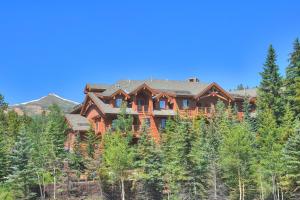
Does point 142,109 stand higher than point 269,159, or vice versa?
point 142,109

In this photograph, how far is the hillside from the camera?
102625 mm

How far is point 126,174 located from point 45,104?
6447cm

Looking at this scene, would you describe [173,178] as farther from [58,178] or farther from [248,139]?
[58,178]

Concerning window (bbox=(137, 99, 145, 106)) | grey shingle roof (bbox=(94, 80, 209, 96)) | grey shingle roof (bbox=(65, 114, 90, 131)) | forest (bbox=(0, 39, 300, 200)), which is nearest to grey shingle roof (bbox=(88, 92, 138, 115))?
grey shingle roof (bbox=(94, 80, 209, 96))

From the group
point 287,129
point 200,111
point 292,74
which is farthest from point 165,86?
point 287,129

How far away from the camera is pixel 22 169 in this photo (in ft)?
142

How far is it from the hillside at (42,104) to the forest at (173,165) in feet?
165

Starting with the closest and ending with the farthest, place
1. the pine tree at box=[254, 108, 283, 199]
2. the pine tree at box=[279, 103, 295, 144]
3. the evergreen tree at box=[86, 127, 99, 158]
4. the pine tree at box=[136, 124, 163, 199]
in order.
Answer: the pine tree at box=[254, 108, 283, 199] → the pine tree at box=[279, 103, 295, 144] → the pine tree at box=[136, 124, 163, 199] → the evergreen tree at box=[86, 127, 99, 158]

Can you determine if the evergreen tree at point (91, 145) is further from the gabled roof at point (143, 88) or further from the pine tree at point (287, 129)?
the pine tree at point (287, 129)

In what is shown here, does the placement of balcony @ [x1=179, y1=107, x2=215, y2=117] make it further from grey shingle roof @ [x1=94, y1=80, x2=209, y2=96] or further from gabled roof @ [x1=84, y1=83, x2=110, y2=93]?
gabled roof @ [x1=84, y1=83, x2=110, y2=93]

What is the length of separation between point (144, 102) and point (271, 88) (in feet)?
54.7

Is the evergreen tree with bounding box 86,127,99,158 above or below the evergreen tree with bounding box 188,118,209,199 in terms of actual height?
above

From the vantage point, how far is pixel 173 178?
42625 millimetres

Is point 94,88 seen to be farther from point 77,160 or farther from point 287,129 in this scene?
point 287,129
